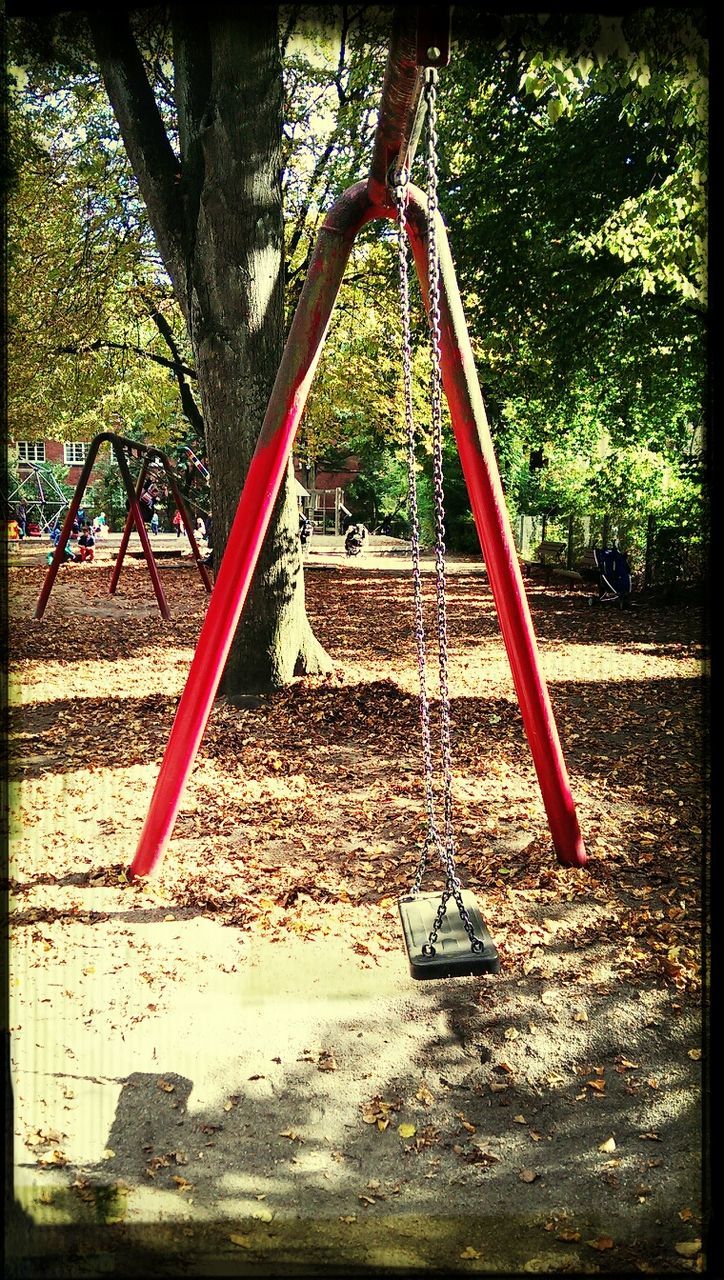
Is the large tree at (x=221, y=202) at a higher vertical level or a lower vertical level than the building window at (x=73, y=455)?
lower

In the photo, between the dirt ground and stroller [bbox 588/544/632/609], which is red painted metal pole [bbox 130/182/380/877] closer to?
the dirt ground

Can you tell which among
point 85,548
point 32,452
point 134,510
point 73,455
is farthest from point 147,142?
point 73,455

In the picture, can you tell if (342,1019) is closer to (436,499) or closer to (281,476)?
(436,499)

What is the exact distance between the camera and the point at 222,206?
279 inches

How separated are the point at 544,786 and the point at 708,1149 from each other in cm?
265

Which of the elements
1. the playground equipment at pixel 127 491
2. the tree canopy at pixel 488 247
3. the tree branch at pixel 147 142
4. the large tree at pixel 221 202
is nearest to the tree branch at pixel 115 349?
the tree canopy at pixel 488 247

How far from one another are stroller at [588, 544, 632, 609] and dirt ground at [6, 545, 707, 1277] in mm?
7383

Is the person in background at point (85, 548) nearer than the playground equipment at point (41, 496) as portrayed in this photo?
Yes

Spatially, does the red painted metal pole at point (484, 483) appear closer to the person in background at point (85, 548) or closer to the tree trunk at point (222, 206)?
the tree trunk at point (222, 206)

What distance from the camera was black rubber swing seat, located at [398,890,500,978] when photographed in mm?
3188

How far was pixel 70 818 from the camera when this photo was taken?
567 cm

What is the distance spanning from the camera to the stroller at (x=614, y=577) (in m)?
14.4

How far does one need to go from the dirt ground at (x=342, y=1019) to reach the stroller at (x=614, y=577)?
291 inches

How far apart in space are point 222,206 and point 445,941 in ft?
19.5
